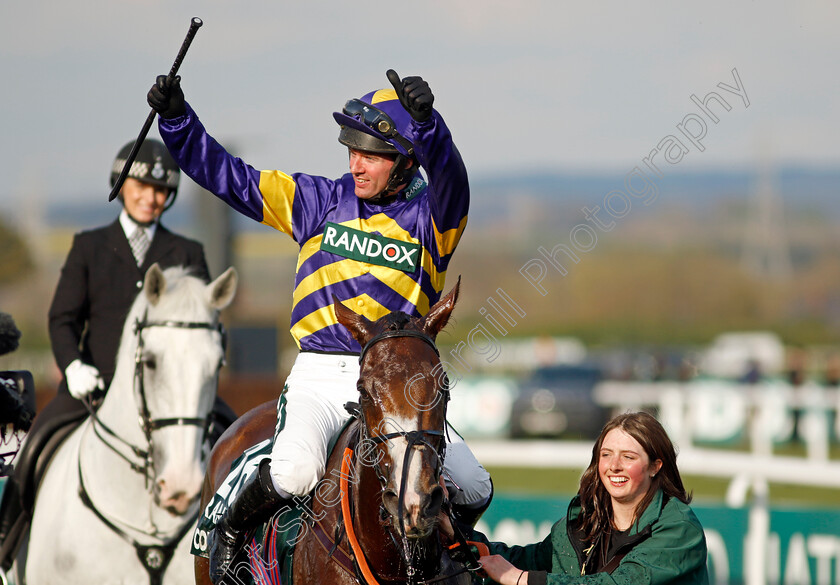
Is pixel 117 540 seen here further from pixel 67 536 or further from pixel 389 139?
pixel 389 139

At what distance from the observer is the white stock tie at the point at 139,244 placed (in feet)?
19.2

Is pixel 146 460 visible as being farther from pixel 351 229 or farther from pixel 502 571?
pixel 502 571

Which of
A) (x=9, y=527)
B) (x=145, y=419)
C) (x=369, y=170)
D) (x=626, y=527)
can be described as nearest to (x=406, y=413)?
(x=626, y=527)

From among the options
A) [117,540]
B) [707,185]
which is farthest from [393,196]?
[707,185]

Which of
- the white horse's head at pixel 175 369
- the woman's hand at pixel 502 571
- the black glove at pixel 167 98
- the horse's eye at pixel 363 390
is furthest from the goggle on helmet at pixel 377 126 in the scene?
the woman's hand at pixel 502 571

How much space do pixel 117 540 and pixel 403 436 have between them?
102 inches

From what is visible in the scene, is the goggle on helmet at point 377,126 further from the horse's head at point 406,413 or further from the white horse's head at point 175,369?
the white horse's head at point 175,369

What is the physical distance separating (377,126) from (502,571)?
64.9 inches

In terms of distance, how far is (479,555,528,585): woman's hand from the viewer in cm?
335

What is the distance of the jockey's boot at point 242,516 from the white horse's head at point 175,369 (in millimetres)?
802

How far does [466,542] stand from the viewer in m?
3.40

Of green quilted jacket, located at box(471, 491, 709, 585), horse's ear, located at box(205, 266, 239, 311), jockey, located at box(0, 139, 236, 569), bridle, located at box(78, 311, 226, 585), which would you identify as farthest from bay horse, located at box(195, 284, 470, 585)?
jockey, located at box(0, 139, 236, 569)

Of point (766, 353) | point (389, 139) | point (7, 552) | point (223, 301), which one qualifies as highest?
point (766, 353)

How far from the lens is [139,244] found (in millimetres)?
5895
